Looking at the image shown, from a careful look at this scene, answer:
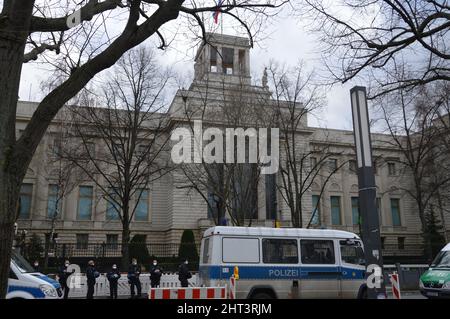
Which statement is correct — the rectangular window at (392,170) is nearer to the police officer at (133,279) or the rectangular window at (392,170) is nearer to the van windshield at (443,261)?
the van windshield at (443,261)

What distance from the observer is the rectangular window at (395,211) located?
179 ft

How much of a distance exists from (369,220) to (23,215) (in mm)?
41370

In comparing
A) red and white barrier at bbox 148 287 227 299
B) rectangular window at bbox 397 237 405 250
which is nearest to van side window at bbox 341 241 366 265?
Answer: red and white barrier at bbox 148 287 227 299

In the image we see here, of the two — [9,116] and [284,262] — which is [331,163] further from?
[9,116]

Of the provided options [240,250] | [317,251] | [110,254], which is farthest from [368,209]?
[110,254]

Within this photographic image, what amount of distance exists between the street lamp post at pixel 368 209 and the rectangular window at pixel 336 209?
46147 millimetres

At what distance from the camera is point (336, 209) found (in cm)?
5119

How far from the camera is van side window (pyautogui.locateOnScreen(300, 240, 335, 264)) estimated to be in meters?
14.1

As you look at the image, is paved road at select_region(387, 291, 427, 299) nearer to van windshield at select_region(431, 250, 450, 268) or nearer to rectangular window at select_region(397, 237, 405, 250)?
van windshield at select_region(431, 250, 450, 268)

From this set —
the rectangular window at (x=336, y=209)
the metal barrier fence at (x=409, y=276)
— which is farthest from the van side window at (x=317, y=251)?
the rectangular window at (x=336, y=209)

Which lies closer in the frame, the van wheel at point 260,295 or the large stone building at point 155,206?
the van wheel at point 260,295

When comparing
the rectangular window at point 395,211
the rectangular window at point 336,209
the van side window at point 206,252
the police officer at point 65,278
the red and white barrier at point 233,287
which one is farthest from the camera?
the rectangular window at point 395,211

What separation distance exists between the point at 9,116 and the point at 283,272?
10.2 meters
